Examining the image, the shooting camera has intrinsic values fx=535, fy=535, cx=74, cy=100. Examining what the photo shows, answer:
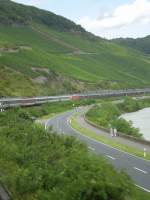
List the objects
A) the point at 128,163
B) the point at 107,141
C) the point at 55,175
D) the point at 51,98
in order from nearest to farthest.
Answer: the point at 55,175, the point at 128,163, the point at 107,141, the point at 51,98

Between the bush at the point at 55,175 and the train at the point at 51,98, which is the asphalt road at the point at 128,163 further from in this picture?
the train at the point at 51,98

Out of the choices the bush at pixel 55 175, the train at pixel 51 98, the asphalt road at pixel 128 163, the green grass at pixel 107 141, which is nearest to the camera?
the bush at pixel 55 175

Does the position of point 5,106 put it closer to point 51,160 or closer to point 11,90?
point 11,90

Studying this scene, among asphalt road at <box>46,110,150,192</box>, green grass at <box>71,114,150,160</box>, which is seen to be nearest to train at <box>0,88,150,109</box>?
green grass at <box>71,114,150,160</box>

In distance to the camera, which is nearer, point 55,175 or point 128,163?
point 55,175

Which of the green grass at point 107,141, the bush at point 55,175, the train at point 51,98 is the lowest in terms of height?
the green grass at point 107,141

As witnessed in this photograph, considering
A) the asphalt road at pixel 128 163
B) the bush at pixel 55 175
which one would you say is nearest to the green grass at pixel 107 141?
the asphalt road at pixel 128 163

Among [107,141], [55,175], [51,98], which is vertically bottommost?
[107,141]

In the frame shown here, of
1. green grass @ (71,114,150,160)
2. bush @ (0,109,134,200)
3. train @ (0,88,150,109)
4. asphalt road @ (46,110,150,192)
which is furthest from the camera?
train @ (0,88,150,109)

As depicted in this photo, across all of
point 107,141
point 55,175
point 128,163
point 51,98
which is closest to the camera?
point 55,175

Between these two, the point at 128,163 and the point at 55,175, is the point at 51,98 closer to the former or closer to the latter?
the point at 128,163

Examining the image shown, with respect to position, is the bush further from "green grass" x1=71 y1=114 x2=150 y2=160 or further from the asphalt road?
"green grass" x1=71 y1=114 x2=150 y2=160

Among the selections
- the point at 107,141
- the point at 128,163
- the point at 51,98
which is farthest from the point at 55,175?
the point at 51,98

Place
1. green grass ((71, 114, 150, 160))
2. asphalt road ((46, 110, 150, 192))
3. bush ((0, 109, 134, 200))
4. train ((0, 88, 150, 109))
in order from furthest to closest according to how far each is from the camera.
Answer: train ((0, 88, 150, 109)) < green grass ((71, 114, 150, 160)) < asphalt road ((46, 110, 150, 192)) < bush ((0, 109, 134, 200))
